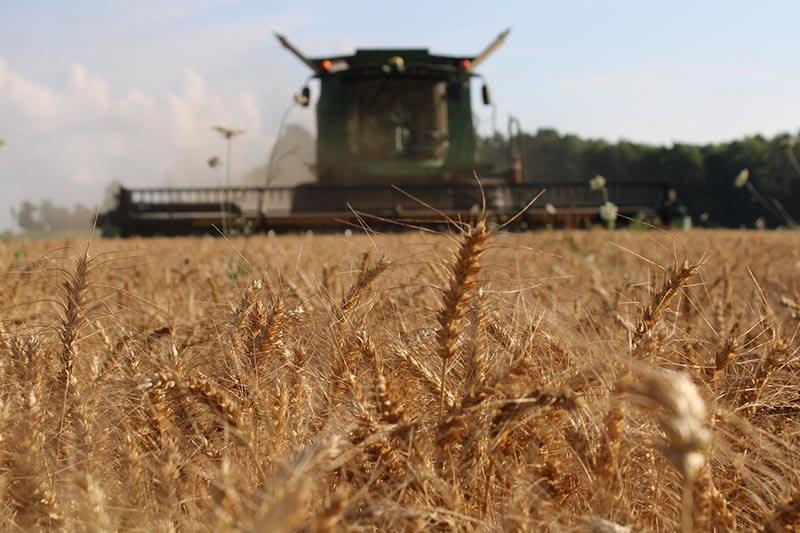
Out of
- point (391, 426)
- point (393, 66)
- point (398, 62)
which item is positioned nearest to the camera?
point (391, 426)

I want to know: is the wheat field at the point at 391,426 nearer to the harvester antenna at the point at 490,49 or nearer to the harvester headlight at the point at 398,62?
the harvester headlight at the point at 398,62

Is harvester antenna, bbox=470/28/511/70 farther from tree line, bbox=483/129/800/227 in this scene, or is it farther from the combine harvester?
tree line, bbox=483/129/800/227

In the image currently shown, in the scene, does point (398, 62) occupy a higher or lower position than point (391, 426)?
higher

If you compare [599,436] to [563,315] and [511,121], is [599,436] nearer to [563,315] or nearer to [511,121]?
[563,315]

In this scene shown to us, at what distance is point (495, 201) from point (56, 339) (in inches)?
479

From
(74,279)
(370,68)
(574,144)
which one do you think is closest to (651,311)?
(74,279)

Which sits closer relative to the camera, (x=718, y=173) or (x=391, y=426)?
(x=391, y=426)

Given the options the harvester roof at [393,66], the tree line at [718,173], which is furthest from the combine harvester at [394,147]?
the tree line at [718,173]

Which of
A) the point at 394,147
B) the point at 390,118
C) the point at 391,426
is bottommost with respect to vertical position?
the point at 391,426

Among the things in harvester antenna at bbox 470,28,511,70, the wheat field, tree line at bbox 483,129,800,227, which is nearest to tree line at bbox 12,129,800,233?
tree line at bbox 483,129,800,227

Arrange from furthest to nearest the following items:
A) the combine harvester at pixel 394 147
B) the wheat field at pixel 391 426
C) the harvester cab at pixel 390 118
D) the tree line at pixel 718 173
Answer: the tree line at pixel 718 173, the harvester cab at pixel 390 118, the combine harvester at pixel 394 147, the wheat field at pixel 391 426

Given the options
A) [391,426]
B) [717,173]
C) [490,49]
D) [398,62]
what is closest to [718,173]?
[717,173]

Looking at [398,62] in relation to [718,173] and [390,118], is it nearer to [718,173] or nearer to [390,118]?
[390,118]

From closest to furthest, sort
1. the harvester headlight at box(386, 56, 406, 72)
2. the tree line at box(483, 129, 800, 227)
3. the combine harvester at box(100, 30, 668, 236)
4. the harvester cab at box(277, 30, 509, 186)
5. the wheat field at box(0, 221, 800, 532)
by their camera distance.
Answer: the wheat field at box(0, 221, 800, 532), the harvester headlight at box(386, 56, 406, 72), the combine harvester at box(100, 30, 668, 236), the harvester cab at box(277, 30, 509, 186), the tree line at box(483, 129, 800, 227)
